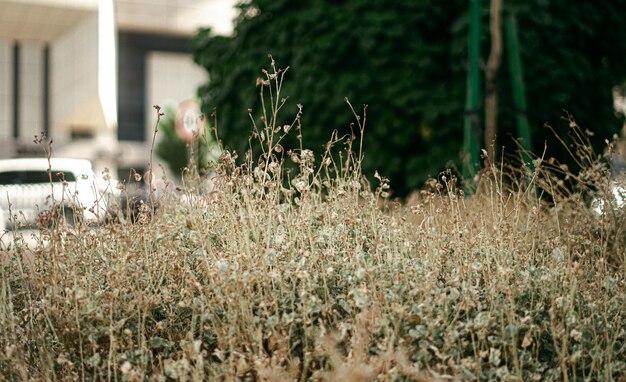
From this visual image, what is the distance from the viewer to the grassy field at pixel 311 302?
328 centimetres

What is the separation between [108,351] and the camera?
359 cm

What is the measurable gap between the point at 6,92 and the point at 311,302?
39.0 m

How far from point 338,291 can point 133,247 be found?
3.89 ft

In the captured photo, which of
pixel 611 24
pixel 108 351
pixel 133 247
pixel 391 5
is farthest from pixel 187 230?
pixel 611 24

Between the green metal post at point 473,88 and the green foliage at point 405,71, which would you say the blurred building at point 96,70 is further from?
the green metal post at point 473,88

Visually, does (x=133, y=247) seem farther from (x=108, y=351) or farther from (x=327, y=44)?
(x=327, y=44)

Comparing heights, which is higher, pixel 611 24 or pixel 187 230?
pixel 611 24

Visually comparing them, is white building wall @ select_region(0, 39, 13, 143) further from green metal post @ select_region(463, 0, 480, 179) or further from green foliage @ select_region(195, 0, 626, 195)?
green metal post @ select_region(463, 0, 480, 179)

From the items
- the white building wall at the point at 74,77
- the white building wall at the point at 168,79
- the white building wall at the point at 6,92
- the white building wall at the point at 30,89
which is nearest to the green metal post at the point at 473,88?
the white building wall at the point at 74,77

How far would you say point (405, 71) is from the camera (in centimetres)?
797

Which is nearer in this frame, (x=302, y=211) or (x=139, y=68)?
(x=302, y=211)

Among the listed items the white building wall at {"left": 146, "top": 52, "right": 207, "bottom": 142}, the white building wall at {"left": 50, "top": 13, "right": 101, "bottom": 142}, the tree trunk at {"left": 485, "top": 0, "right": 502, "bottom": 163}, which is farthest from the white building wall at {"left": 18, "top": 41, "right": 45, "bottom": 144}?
the tree trunk at {"left": 485, "top": 0, "right": 502, "bottom": 163}

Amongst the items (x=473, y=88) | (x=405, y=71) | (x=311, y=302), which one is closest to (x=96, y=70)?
(x=405, y=71)

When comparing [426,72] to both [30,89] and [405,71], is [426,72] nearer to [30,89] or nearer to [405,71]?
[405,71]
